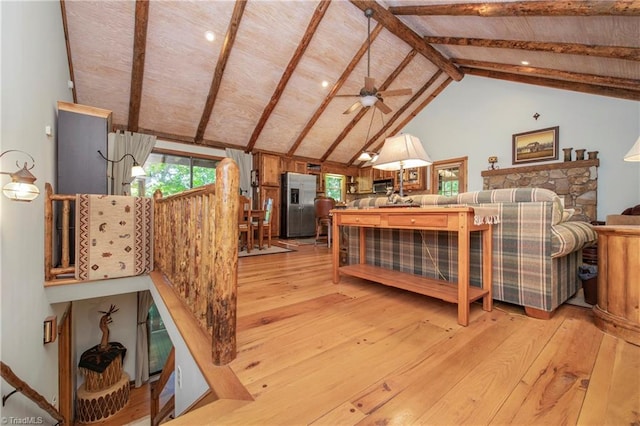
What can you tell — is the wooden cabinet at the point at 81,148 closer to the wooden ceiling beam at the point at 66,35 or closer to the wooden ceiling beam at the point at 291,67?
the wooden ceiling beam at the point at 66,35

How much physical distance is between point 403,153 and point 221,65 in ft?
12.0

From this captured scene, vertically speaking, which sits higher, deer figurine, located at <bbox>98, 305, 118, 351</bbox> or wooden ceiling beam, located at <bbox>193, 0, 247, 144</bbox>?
wooden ceiling beam, located at <bbox>193, 0, 247, 144</bbox>

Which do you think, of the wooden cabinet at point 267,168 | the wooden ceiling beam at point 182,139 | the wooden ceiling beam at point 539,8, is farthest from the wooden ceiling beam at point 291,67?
the wooden ceiling beam at point 539,8

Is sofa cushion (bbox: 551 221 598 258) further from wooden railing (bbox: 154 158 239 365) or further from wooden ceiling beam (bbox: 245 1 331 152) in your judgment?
wooden ceiling beam (bbox: 245 1 331 152)

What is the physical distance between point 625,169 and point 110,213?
269 inches

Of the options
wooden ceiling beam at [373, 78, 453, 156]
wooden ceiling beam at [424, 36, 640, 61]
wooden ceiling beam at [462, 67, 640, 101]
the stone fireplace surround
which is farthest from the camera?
wooden ceiling beam at [373, 78, 453, 156]

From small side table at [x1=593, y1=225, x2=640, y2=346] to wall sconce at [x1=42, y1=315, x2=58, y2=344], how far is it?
3809mm

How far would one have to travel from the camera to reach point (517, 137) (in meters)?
5.14

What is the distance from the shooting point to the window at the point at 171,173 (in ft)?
17.3

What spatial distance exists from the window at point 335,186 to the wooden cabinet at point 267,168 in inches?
67.7

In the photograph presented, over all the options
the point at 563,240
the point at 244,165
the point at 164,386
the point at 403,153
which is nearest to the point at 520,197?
the point at 563,240

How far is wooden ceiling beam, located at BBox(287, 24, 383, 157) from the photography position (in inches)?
181

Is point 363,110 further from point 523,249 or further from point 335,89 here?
point 523,249

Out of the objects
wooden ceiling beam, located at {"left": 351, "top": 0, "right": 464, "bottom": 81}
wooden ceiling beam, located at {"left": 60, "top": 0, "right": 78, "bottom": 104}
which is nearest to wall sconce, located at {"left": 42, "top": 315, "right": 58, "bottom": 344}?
wooden ceiling beam, located at {"left": 60, "top": 0, "right": 78, "bottom": 104}
